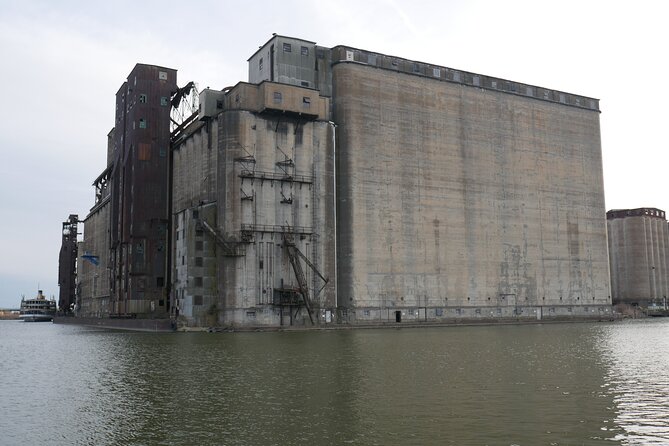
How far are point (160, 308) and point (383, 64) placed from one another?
158ft

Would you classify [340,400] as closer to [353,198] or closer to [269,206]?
[269,206]

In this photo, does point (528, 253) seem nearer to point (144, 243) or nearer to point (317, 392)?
point (144, 243)

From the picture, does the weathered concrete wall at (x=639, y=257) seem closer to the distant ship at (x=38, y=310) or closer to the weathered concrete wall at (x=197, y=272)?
the weathered concrete wall at (x=197, y=272)

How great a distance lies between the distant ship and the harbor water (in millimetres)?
158831

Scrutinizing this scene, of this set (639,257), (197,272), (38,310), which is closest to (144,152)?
(197,272)

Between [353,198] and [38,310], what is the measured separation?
137m

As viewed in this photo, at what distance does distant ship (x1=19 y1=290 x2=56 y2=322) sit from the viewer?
186m

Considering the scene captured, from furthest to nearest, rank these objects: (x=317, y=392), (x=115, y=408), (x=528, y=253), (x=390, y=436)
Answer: (x=528, y=253)
(x=317, y=392)
(x=115, y=408)
(x=390, y=436)

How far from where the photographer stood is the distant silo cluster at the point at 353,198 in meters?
80.2

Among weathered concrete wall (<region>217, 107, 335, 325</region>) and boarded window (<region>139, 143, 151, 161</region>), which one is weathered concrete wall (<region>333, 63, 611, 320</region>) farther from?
boarded window (<region>139, 143, 151, 161</region>)

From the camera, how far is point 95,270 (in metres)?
138

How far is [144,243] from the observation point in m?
97.8

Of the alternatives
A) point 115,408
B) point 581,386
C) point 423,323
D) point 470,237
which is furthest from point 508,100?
point 115,408

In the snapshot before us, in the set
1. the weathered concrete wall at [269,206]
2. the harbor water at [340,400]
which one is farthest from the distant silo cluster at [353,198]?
the harbor water at [340,400]
